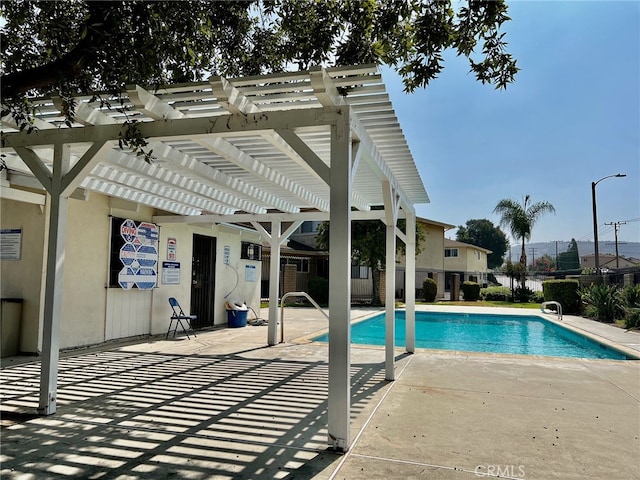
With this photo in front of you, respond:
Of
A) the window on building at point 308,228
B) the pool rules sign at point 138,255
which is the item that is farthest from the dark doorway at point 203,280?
the window on building at point 308,228

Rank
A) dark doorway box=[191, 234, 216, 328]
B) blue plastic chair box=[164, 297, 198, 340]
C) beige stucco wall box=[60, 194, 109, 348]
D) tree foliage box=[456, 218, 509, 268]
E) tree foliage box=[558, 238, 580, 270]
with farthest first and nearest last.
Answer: tree foliage box=[456, 218, 509, 268], tree foliage box=[558, 238, 580, 270], dark doorway box=[191, 234, 216, 328], blue plastic chair box=[164, 297, 198, 340], beige stucco wall box=[60, 194, 109, 348]

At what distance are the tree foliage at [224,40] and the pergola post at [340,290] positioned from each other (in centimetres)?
104

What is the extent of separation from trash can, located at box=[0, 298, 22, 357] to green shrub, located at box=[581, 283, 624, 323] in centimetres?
1518

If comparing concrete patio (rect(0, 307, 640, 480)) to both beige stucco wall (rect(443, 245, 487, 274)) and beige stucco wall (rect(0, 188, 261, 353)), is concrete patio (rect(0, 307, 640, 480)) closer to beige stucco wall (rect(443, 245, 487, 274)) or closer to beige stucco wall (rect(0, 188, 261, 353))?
Answer: beige stucco wall (rect(0, 188, 261, 353))

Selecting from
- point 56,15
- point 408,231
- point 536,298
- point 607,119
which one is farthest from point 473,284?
point 56,15

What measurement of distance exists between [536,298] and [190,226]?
19.2 metres

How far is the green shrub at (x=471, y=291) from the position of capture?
24.6m

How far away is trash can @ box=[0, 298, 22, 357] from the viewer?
6.60m

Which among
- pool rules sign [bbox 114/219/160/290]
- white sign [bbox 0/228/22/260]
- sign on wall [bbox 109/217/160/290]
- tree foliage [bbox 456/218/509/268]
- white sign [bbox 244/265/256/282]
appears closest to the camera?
white sign [bbox 0/228/22/260]

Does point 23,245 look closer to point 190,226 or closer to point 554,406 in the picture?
point 190,226

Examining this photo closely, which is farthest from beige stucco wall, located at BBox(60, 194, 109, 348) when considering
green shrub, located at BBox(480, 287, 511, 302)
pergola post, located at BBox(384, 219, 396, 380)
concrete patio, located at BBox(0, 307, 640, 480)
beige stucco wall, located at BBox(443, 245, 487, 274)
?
beige stucco wall, located at BBox(443, 245, 487, 274)

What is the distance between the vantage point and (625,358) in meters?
8.16

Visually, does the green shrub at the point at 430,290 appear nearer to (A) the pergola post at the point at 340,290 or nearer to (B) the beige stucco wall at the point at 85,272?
(B) the beige stucco wall at the point at 85,272

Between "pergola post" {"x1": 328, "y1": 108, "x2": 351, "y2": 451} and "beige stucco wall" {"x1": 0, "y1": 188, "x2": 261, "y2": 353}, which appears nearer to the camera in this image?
"pergola post" {"x1": 328, "y1": 108, "x2": 351, "y2": 451}
